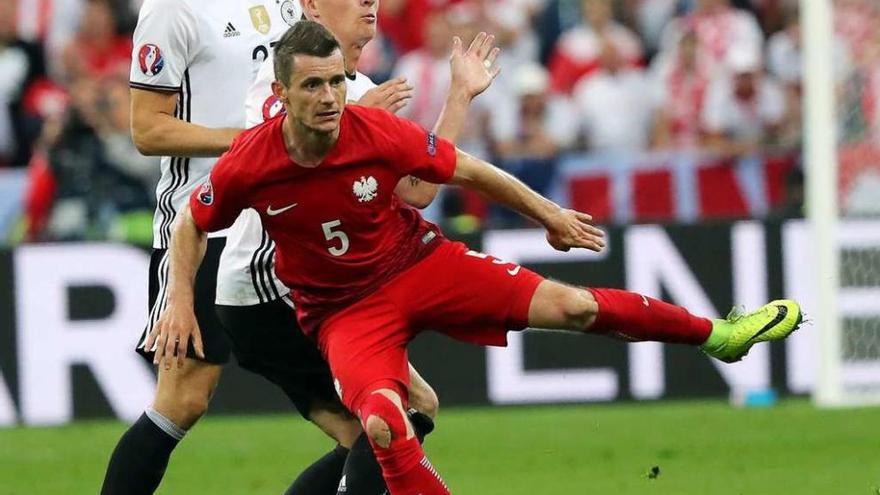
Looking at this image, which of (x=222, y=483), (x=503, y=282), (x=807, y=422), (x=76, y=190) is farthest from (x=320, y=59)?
(x=76, y=190)

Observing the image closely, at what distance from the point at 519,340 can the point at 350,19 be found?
546 cm

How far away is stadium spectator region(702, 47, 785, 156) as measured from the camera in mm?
13805

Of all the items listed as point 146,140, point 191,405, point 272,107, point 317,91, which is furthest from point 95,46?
point 317,91

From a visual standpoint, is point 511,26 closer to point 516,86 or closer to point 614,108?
point 516,86

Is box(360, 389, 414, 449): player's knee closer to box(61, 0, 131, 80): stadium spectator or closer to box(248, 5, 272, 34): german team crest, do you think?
box(248, 5, 272, 34): german team crest

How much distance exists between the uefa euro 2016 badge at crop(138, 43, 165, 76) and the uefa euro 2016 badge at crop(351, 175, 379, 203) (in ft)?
3.44

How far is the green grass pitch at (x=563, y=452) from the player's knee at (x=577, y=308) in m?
2.27

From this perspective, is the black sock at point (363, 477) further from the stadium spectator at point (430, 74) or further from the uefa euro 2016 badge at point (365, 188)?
the stadium spectator at point (430, 74)

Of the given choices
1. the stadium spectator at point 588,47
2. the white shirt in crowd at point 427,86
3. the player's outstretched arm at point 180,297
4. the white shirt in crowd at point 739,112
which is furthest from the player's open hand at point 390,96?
the stadium spectator at point 588,47

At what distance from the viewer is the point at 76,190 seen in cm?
1352

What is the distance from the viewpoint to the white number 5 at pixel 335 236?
245 inches

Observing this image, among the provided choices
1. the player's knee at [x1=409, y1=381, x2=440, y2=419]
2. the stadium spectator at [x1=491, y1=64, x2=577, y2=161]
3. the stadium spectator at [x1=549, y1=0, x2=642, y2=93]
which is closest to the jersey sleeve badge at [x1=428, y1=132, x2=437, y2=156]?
the player's knee at [x1=409, y1=381, x2=440, y2=419]

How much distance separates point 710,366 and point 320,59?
652 cm

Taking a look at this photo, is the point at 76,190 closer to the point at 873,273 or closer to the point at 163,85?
the point at 873,273
